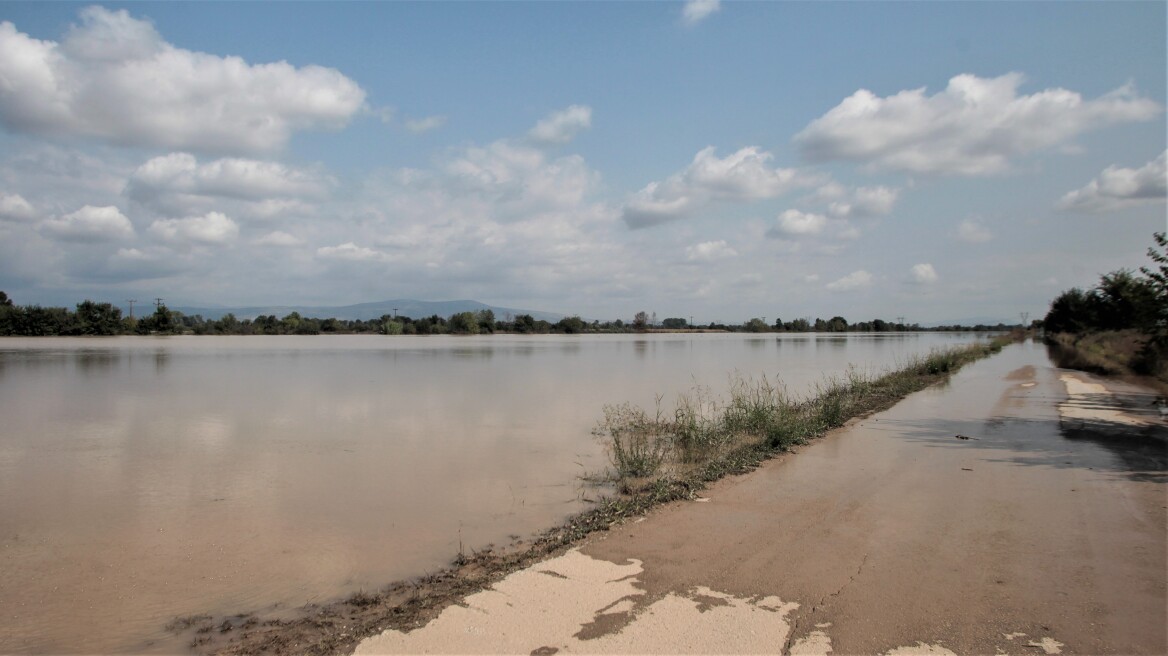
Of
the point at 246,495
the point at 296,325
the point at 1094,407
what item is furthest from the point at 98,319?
the point at 1094,407

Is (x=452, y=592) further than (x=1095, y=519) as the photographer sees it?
No

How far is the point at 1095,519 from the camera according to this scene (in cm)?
527

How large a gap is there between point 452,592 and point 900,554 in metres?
3.14

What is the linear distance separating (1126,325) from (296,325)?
298 feet

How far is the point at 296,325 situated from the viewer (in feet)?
295

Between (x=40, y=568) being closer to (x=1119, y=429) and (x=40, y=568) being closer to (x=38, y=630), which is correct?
(x=38, y=630)

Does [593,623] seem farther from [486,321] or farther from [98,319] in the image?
[486,321]

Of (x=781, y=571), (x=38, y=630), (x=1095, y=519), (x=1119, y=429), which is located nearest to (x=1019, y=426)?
(x=1119, y=429)

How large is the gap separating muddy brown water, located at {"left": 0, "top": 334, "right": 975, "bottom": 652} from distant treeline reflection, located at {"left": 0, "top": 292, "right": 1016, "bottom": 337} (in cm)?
6392

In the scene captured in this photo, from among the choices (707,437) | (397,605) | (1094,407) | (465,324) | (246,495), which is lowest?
(246,495)

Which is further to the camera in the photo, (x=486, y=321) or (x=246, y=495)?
(x=486, y=321)

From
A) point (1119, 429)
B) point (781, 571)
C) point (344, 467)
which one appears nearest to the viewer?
point (781, 571)

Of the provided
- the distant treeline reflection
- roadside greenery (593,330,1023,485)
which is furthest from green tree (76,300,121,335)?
roadside greenery (593,330,1023,485)

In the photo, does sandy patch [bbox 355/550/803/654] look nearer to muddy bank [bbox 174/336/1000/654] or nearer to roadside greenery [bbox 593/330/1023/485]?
muddy bank [bbox 174/336/1000/654]
